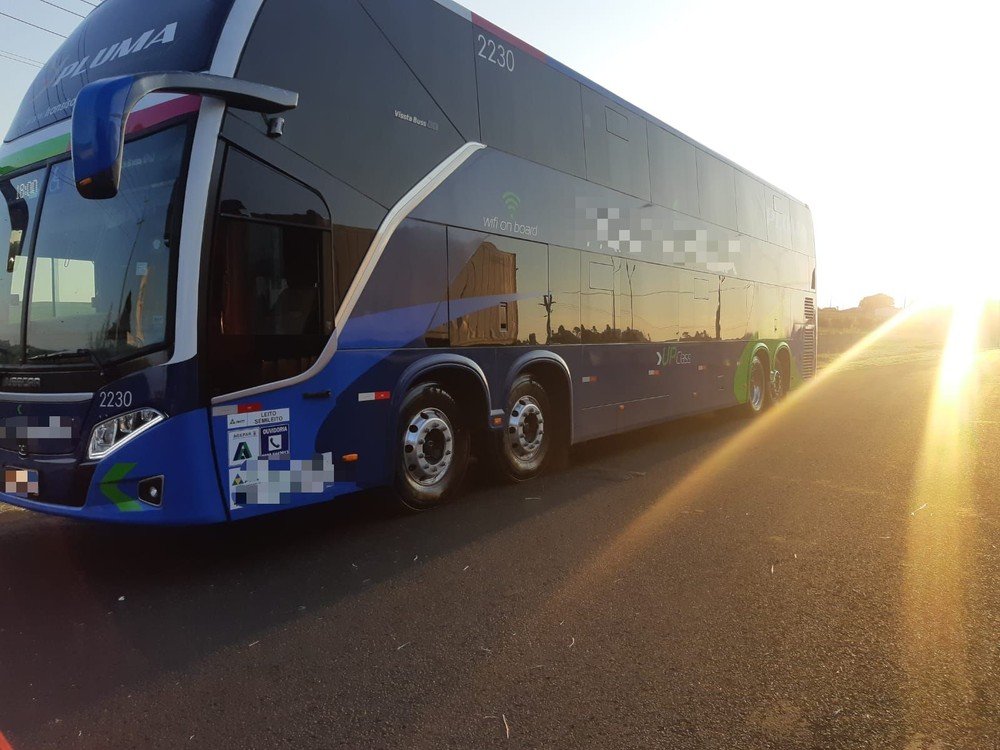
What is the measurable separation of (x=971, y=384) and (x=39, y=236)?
2186 centimetres

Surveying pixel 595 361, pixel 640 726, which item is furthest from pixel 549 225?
pixel 640 726

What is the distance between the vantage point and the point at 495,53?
274 inches

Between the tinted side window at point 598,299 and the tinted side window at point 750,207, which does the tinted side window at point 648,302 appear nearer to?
the tinted side window at point 598,299

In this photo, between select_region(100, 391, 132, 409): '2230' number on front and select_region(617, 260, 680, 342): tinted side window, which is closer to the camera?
select_region(100, 391, 132, 409): '2230' number on front

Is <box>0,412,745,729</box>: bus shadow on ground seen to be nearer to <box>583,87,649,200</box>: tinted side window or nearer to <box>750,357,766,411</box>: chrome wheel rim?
<box>583,87,649,200</box>: tinted side window

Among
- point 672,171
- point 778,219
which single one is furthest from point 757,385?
point 672,171

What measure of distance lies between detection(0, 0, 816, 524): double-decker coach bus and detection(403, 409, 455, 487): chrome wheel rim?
0.02m

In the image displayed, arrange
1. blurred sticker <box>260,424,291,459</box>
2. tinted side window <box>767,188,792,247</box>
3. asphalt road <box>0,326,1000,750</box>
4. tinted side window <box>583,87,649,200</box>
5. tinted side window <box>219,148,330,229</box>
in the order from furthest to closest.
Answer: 1. tinted side window <box>767,188,792,247</box>
2. tinted side window <box>583,87,649,200</box>
3. blurred sticker <box>260,424,291,459</box>
4. tinted side window <box>219,148,330,229</box>
5. asphalt road <box>0,326,1000,750</box>

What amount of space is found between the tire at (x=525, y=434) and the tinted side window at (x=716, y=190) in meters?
4.54

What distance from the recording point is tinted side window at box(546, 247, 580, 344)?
24.6 feet

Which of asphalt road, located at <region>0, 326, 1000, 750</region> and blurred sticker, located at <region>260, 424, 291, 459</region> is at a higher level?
blurred sticker, located at <region>260, 424, 291, 459</region>

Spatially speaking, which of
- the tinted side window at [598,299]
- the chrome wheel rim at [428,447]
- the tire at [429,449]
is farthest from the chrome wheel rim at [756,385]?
the chrome wheel rim at [428,447]

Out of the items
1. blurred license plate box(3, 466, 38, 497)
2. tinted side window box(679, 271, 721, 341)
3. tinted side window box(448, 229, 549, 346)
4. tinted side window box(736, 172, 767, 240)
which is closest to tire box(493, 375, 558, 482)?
tinted side window box(448, 229, 549, 346)

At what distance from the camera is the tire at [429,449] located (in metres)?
5.93
